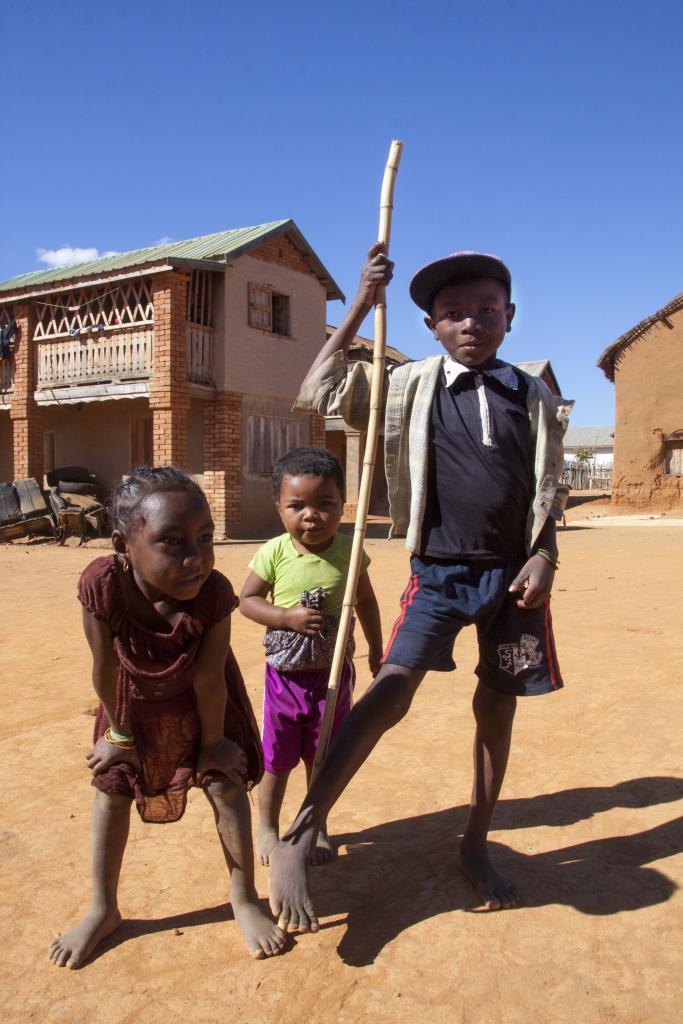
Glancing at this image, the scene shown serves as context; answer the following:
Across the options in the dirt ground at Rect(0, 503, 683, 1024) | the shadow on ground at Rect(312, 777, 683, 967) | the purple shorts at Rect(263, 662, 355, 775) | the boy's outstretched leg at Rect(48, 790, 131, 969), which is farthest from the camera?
the purple shorts at Rect(263, 662, 355, 775)

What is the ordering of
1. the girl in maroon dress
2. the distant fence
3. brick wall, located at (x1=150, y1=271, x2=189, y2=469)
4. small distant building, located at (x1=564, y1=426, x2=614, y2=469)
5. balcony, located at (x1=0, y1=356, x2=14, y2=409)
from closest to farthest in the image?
the girl in maroon dress < brick wall, located at (x1=150, y1=271, x2=189, y2=469) < balcony, located at (x1=0, y1=356, x2=14, y2=409) < the distant fence < small distant building, located at (x1=564, y1=426, x2=614, y2=469)

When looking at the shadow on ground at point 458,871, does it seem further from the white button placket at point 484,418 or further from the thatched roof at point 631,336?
the thatched roof at point 631,336

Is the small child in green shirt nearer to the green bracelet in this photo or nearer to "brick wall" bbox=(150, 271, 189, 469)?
the green bracelet

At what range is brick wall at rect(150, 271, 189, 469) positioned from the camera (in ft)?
47.1

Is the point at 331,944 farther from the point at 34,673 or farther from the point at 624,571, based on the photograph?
the point at 624,571

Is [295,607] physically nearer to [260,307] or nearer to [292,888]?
[292,888]

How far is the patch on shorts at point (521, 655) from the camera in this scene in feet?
7.58

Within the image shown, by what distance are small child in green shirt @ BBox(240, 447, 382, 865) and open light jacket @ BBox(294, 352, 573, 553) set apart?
0.24 metres

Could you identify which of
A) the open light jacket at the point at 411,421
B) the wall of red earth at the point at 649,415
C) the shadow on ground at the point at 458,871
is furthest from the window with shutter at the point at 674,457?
the open light jacket at the point at 411,421

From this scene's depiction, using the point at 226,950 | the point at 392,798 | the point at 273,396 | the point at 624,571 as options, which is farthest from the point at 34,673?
the point at 273,396

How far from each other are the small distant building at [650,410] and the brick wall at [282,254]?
1067 cm

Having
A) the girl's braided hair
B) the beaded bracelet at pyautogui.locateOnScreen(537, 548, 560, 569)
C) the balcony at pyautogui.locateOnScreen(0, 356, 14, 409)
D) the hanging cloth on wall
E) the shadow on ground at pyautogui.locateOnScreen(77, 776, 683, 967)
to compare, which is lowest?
the shadow on ground at pyautogui.locateOnScreen(77, 776, 683, 967)

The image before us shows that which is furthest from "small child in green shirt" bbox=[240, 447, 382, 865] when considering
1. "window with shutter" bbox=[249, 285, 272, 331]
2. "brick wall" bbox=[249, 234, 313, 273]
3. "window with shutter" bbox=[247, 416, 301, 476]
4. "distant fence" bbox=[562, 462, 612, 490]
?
"distant fence" bbox=[562, 462, 612, 490]

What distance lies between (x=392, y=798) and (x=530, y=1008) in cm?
117
